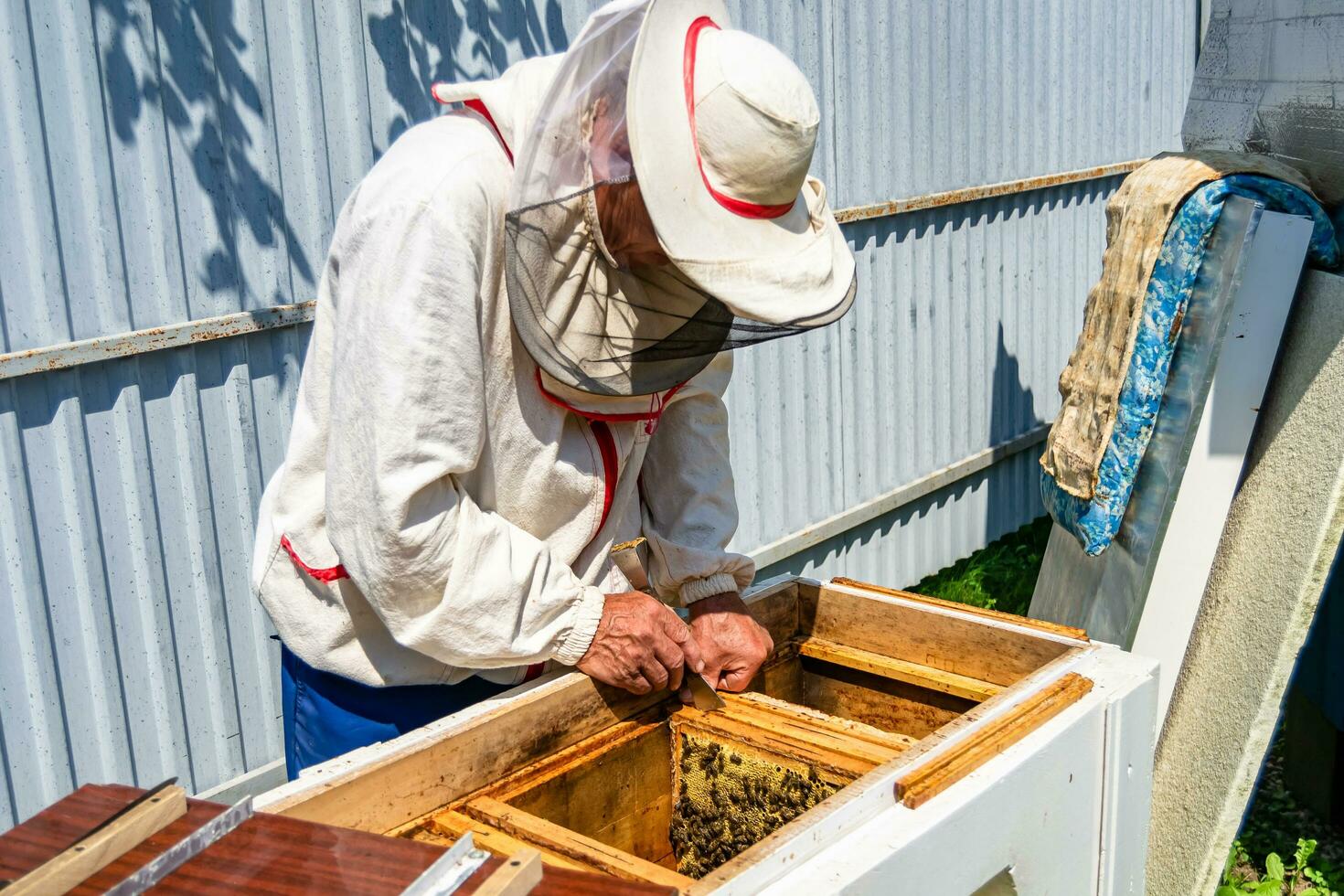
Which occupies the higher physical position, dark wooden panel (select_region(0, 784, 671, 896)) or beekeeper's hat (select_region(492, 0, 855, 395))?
beekeeper's hat (select_region(492, 0, 855, 395))

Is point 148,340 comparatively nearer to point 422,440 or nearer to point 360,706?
point 360,706

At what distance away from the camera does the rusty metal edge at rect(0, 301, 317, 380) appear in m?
2.96

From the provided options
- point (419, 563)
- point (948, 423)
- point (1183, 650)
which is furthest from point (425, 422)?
point (948, 423)

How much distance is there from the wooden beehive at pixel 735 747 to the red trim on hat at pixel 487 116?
0.87 m

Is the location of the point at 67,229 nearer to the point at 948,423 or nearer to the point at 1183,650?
the point at 1183,650

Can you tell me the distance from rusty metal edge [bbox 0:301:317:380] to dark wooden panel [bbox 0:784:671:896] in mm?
1747

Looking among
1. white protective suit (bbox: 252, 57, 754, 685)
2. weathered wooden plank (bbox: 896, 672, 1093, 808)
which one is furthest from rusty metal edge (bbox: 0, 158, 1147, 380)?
weathered wooden plank (bbox: 896, 672, 1093, 808)

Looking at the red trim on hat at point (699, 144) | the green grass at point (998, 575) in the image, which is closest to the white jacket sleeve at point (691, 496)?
the red trim on hat at point (699, 144)

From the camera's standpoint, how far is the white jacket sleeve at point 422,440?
1.81 metres

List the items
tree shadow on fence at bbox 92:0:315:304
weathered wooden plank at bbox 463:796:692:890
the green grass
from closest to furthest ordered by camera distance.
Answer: weathered wooden plank at bbox 463:796:692:890
tree shadow on fence at bbox 92:0:315:304
the green grass

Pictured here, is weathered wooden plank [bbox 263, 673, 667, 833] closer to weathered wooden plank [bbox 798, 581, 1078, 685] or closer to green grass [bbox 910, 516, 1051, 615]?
weathered wooden plank [bbox 798, 581, 1078, 685]

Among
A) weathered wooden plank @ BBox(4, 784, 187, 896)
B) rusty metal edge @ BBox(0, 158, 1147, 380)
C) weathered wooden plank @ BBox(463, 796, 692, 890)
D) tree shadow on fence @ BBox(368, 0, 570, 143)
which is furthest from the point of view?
tree shadow on fence @ BBox(368, 0, 570, 143)

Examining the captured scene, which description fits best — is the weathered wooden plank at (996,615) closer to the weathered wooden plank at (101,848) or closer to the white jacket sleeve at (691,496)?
the white jacket sleeve at (691,496)

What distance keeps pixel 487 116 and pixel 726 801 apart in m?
1.24
